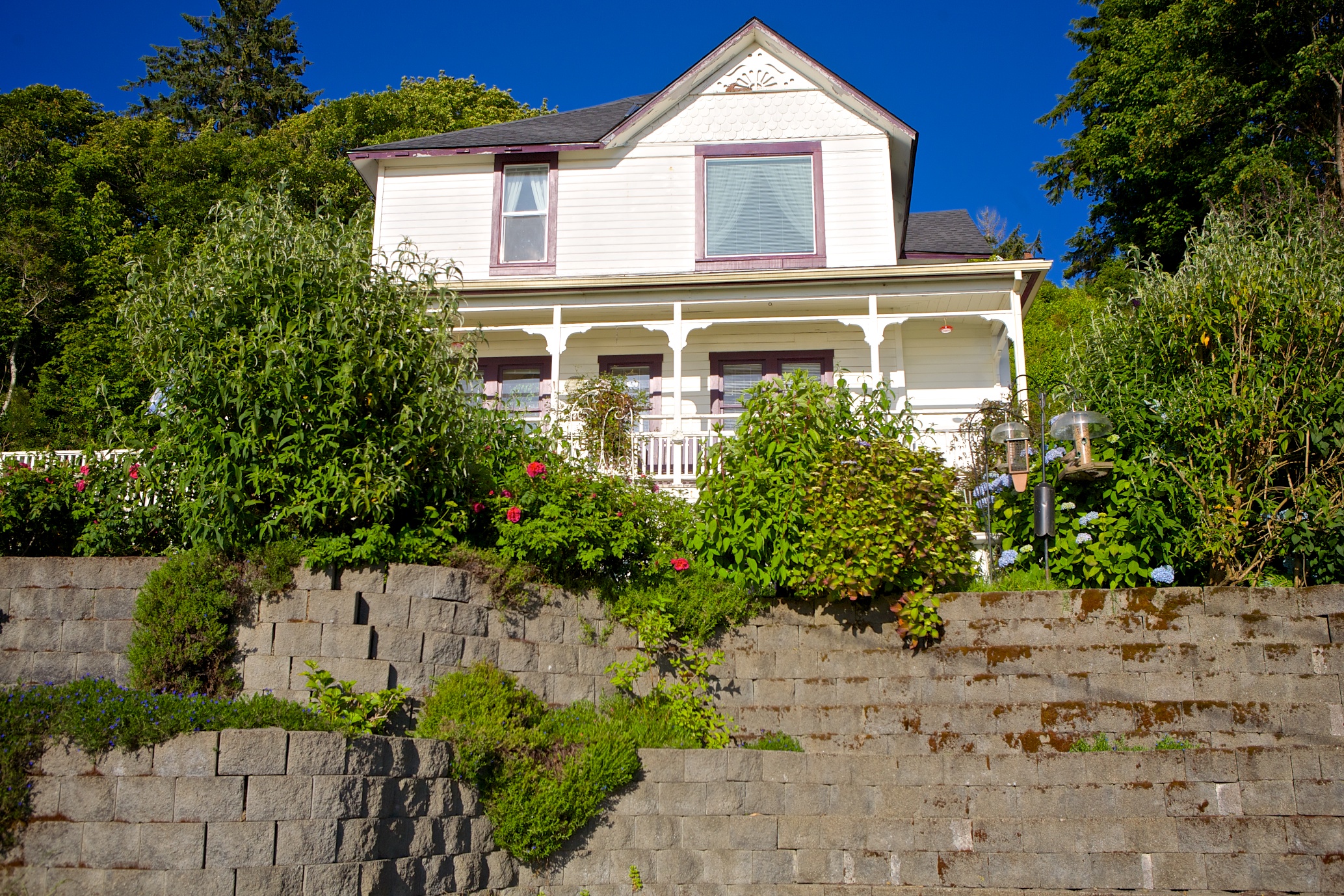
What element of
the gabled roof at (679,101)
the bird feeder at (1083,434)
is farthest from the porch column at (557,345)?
the bird feeder at (1083,434)

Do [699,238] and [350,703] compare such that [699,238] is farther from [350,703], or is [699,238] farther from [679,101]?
[350,703]

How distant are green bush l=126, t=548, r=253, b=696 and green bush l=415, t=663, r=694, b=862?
57.9 inches

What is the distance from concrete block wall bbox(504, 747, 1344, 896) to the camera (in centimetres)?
685

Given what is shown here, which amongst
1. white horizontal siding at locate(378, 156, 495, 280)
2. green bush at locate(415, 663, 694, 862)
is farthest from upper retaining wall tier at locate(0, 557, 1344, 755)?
white horizontal siding at locate(378, 156, 495, 280)

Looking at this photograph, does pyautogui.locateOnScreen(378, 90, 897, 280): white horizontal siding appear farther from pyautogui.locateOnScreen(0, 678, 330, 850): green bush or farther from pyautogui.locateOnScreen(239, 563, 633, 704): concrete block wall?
pyautogui.locateOnScreen(0, 678, 330, 850): green bush

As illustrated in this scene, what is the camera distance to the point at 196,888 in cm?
548

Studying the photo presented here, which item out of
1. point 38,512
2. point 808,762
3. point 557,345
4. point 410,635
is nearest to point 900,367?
point 557,345

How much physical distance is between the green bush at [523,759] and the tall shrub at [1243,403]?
16.6 ft

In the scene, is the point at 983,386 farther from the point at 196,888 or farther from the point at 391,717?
the point at 196,888

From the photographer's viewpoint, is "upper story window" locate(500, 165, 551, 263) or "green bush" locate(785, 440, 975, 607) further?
"upper story window" locate(500, 165, 551, 263)

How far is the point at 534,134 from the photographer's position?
1541 centimetres

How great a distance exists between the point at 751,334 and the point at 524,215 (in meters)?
3.75

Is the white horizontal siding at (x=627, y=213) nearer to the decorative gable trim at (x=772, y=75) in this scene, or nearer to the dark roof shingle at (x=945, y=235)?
the decorative gable trim at (x=772, y=75)

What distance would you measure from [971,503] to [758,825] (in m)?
4.24
